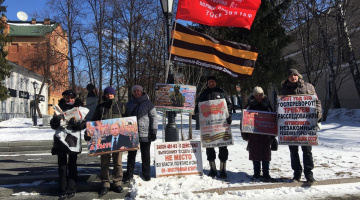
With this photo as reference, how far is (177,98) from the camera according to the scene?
5957 mm

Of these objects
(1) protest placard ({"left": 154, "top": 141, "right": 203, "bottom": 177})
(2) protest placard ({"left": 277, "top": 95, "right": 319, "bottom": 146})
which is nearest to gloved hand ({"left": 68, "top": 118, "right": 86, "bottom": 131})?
(1) protest placard ({"left": 154, "top": 141, "right": 203, "bottom": 177})

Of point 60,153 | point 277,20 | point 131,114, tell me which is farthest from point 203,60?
point 277,20

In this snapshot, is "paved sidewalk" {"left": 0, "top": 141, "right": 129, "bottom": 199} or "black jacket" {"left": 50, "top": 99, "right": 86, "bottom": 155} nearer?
"black jacket" {"left": 50, "top": 99, "right": 86, "bottom": 155}

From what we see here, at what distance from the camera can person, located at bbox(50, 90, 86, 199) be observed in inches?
186

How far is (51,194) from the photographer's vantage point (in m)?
5.08

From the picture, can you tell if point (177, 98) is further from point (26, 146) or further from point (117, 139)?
point (26, 146)

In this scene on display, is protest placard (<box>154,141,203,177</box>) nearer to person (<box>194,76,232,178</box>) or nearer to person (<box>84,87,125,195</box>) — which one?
person (<box>194,76,232,178</box>)

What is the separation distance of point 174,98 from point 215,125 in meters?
1.07

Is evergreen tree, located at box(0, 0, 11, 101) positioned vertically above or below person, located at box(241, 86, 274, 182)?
above

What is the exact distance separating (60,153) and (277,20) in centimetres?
1481

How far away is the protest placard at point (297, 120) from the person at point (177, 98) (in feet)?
6.52

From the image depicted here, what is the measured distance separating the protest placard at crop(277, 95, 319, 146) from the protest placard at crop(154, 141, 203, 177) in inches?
68.2

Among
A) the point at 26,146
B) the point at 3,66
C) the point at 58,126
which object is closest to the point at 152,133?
the point at 58,126

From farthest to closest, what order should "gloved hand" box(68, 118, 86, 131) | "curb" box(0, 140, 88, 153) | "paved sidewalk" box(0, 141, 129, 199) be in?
"curb" box(0, 140, 88, 153) → "paved sidewalk" box(0, 141, 129, 199) → "gloved hand" box(68, 118, 86, 131)
